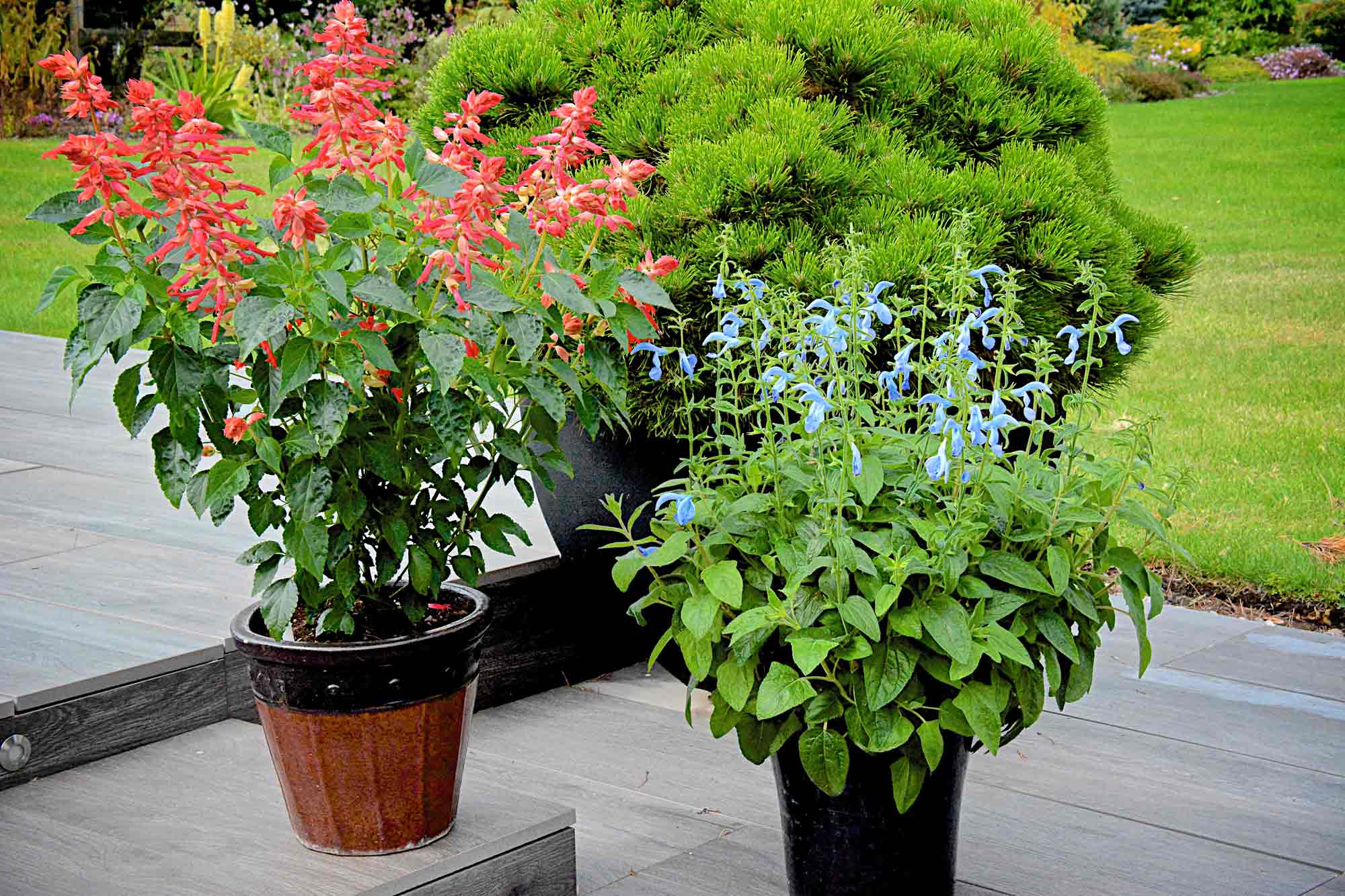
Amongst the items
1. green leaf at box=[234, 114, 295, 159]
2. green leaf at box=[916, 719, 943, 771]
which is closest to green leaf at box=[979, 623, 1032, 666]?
green leaf at box=[916, 719, 943, 771]

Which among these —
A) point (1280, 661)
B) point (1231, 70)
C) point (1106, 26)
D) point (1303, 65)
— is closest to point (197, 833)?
point (1280, 661)

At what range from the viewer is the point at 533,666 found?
103 inches

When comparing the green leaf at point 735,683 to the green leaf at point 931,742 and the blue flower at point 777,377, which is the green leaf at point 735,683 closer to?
the green leaf at point 931,742

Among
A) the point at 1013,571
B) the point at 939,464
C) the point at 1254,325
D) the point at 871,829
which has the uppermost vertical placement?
the point at 939,464

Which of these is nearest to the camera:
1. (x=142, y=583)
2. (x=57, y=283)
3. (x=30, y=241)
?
(x=57, y=283)

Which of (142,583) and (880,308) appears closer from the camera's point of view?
(880,308)

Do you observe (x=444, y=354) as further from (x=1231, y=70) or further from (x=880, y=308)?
(x=1231, y=70)

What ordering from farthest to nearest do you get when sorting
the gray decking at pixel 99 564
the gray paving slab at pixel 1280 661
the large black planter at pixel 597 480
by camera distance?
→ 1. the gray paving slab at pixel 1280 661
2. the large black planter at pixel 597 480
3. the gray decking at pixel 99 564

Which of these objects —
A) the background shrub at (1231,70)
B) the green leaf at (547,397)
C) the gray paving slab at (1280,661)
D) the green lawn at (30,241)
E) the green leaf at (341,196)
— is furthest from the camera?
the background shrub at (1231,70)

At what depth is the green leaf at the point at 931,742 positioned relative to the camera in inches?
63.8

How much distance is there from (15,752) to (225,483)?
0.69m

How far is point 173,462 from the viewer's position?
1537 mm

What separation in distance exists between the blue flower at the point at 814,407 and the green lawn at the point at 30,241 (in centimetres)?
476

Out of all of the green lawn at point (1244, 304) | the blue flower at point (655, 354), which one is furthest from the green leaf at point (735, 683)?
the green lawn at point (1244, 304)
